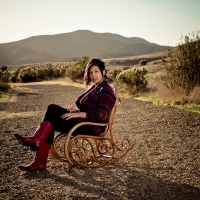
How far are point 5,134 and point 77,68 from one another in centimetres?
2015

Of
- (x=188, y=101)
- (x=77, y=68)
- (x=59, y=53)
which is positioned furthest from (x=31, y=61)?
(x=188, y=101)

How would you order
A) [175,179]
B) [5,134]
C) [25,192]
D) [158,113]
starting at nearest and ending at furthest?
[25,192] → [175,179] → [5,134] → [158,113]

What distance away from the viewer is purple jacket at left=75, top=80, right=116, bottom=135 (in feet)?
11.0

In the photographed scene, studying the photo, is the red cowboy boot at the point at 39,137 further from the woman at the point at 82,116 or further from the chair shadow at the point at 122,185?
the chair shadow at the point at 122,185

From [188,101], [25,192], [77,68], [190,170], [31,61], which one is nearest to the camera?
[25,192]

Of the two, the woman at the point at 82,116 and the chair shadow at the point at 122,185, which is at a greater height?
the woman at the point at 82,116

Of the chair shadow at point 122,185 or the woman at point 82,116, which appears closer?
the chair shadow at point 122,185

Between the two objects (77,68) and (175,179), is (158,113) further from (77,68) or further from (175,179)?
(77,68)

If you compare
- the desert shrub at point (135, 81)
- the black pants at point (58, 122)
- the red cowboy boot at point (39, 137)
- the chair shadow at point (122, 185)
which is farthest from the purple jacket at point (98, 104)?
the desert shrub at point (135, 81)

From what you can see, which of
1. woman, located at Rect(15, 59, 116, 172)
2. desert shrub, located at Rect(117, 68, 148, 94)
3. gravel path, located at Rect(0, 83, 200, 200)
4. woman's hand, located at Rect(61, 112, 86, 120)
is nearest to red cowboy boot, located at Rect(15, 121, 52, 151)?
woman, located at Rect(15, 59, 116, 172)

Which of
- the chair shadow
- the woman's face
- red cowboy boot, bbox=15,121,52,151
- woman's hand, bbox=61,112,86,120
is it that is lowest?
the chair shadow

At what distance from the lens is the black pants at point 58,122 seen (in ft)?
10.9

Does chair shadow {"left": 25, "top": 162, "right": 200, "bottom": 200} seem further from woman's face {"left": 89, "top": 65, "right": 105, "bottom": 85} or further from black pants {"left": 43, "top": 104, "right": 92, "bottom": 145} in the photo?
woman's face {"left": 89, "top": 65, "right": 105, "bottom": 85}

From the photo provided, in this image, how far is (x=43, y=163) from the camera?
133 inches
